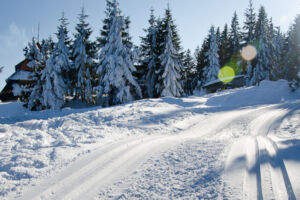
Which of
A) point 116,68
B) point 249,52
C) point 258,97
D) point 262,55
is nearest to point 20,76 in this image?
point 116,68

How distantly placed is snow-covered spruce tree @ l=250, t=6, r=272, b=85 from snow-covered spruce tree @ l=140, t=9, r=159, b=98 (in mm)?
18684

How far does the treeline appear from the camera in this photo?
1948 cm

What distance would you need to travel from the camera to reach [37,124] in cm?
812

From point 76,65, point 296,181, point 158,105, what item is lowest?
point 296,181

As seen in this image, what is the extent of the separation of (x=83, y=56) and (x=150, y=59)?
9884 mm

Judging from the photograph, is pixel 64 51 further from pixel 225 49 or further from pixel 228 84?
pixel 225 49

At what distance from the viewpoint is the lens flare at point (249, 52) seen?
33.2 metres

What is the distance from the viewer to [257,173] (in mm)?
3646

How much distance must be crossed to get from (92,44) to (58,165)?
1019 inches

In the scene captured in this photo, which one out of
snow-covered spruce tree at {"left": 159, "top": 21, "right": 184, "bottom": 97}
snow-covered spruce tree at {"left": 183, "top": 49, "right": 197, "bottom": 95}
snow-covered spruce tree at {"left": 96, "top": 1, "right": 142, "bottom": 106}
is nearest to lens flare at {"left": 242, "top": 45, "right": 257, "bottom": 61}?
snow-covered spruce tree at {"left": 183, "top": 49, "right": 197, "bottom": 95}

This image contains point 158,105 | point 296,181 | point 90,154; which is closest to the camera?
point 296,181

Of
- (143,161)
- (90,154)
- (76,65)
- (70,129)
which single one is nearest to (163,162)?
(143,161)

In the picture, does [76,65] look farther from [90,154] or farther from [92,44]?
[90,154]

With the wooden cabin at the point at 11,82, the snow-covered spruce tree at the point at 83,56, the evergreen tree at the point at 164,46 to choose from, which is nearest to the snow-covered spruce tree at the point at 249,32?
the evergreen tree at the point at 164,46
